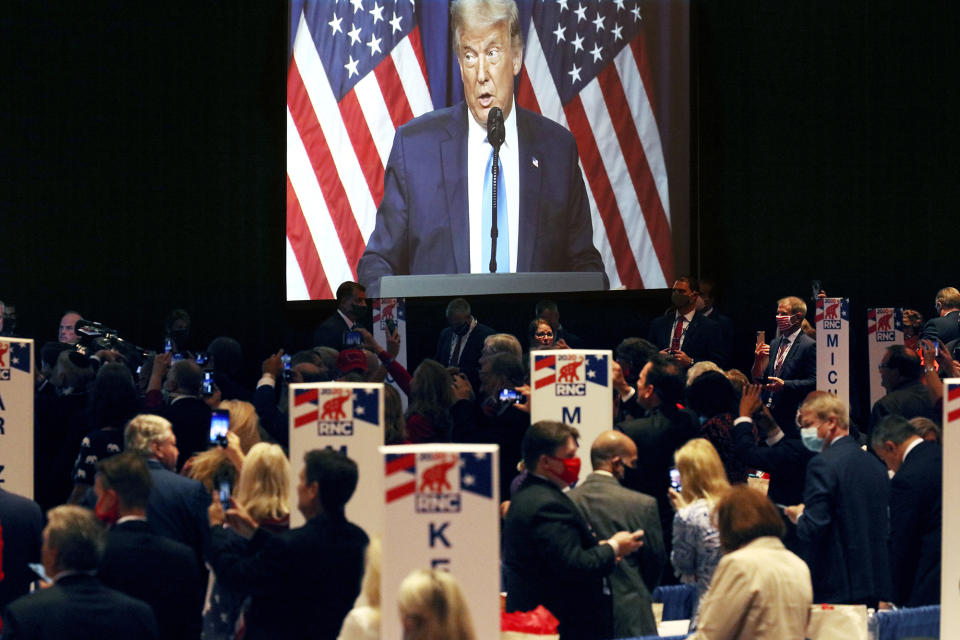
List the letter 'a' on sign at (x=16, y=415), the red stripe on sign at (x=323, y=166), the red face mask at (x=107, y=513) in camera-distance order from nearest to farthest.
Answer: the red face mask at (x=107, y=513), the letter 'a' on sign at (x=16, y=415), the red stripe on sign at (x=323, y=166)

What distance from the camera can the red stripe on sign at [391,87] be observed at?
39.3ft

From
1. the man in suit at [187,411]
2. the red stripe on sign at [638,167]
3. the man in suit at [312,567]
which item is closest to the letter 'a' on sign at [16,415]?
the man in suit at [187,411]

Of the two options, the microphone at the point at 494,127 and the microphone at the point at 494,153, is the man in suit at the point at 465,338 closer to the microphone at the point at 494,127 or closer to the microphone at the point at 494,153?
the microphone at the point at 494,153

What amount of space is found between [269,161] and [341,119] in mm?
694

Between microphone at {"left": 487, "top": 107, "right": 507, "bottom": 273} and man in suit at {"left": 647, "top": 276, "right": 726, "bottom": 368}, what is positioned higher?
microphone at {"left": 487, "top": 107, "right": 507, "bottom": 273}

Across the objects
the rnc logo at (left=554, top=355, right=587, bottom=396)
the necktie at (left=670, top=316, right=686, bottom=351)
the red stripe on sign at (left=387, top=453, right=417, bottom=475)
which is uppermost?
the necktie at (left=670, top=316, right=686, bottom=351)

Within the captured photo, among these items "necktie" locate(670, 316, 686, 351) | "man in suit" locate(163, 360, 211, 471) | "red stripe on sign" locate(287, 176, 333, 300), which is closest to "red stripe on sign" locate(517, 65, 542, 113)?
"red stripe on sign" locate(287, 176, 333, 300)

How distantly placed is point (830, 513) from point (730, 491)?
60.6 inches

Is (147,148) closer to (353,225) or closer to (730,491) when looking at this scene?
(353,225)

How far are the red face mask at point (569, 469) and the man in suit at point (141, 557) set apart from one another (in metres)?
1.33

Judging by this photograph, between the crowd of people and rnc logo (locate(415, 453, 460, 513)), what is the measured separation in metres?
0.27

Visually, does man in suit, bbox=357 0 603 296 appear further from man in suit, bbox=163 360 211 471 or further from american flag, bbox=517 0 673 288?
man in suit, bbox=163 360 211 471

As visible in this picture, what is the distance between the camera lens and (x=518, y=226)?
12102 millimetres

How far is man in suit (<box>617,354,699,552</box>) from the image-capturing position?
21.0ft
